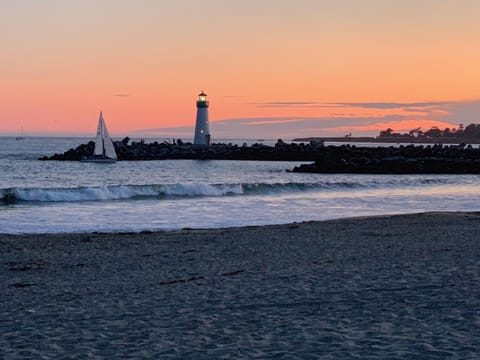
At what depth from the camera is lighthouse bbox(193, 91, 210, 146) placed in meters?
67.5

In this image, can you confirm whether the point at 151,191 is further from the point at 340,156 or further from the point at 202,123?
the point at 202,123

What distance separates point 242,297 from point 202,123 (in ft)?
203

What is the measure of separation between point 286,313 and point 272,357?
1508mm

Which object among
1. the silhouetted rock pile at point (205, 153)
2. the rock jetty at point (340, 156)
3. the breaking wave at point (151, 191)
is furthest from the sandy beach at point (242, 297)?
the silhouetted rock pile at point (205, 153)

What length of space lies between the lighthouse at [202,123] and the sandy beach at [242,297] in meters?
55.0

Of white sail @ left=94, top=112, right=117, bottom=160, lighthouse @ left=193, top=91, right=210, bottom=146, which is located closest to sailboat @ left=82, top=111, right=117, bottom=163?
white sail @ left=94, top=112, right=117, bottom=160

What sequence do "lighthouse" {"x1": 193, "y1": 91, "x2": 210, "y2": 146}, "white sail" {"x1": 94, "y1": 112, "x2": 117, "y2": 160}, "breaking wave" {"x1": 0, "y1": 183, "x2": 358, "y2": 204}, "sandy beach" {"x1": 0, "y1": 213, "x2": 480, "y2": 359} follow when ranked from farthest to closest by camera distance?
"lighthouse" {"x1": 193, "y1": 91, "x2": 210, "y2": 146} → "white sail" {"x1": 94, "y1": 112, "x2": 117, "y2": 160} → "breaking wave" {"x1": 0, "y1": 183, "x2": 358, "y2": 204} → "sandy beach" {"x1": 0, "y1": 213, "x2": 480, "y2": 359}

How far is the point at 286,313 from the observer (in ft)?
21.8

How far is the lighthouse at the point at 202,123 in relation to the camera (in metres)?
67.5

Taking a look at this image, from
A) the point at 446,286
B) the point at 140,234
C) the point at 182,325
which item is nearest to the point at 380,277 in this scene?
the point at 446,286

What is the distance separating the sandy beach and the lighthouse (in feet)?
181

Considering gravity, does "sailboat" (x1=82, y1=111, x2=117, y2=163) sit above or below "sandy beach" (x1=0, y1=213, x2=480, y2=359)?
above

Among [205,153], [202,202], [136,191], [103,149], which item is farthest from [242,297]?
[205,153]

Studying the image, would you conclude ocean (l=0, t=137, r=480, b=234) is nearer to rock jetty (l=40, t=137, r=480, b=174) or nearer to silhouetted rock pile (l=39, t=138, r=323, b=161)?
rock jetty (l=40, t=137, r=480, b=174)
